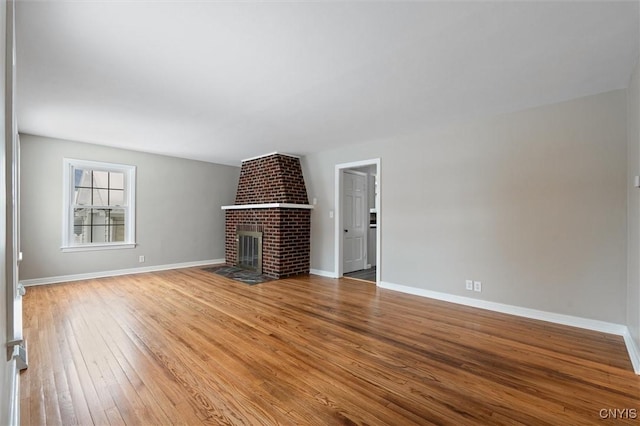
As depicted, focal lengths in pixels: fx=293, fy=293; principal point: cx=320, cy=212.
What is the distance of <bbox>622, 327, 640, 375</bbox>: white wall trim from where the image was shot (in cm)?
216

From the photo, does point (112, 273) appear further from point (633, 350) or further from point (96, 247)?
point (633, 350)

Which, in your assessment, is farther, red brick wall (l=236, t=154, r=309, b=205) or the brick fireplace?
red brick wall (l=236, t=154, r=309, b=205)

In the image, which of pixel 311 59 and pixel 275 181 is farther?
pixel 275 181

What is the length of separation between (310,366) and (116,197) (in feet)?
17.3

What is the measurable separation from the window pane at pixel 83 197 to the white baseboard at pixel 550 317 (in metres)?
5.73

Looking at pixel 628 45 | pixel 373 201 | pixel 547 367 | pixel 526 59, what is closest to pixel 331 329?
pixel 547 367

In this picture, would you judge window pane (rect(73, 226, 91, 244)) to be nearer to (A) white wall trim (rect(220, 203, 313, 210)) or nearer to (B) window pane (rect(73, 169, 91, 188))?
(B) window pane (rect(73, 169, 91, 188))

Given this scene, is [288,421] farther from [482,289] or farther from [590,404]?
[482,289]

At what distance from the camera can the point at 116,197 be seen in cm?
555

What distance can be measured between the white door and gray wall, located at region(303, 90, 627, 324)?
3.98 ft

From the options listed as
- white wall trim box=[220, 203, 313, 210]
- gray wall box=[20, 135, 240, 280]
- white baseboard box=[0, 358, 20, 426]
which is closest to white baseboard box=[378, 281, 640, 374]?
white wall trim box=[220, 203, 313, 210]

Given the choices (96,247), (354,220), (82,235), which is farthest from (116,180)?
(354,220)

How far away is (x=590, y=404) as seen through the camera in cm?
177

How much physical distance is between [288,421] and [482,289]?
2972mm
